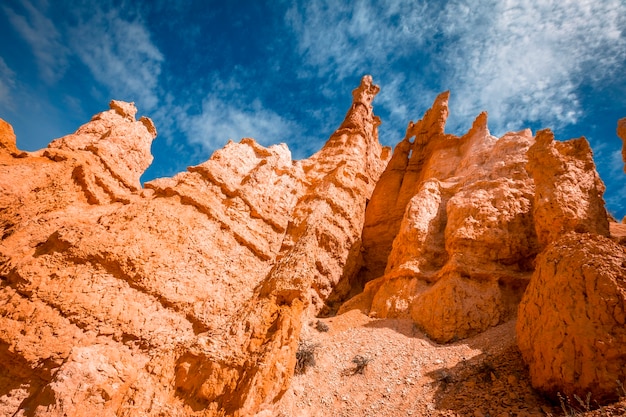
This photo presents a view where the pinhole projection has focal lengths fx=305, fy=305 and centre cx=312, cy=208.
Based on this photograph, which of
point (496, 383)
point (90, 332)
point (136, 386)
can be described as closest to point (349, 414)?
point (496, 383)

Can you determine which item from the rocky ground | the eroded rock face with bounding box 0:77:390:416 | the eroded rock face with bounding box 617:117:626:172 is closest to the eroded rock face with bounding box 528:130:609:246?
the eroded rock face with bounding box 617:117:626:172

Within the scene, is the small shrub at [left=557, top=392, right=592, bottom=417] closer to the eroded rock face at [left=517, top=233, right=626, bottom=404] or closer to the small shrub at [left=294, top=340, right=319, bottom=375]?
the eroded rock face at [left=517, top=233, right=626, bottom=404]

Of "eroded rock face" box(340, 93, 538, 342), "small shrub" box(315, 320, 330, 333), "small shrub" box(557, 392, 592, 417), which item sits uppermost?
"eroded rock face" box(340, 93, 538, 342)

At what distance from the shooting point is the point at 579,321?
5.94 m

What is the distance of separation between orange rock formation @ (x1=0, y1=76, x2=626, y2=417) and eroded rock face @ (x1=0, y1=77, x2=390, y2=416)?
43mm

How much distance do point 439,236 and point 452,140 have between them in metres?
9.55

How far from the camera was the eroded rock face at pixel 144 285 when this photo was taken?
23.5 ft

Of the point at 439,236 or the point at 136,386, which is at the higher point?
the point at 439,236

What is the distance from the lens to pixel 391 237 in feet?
62.8

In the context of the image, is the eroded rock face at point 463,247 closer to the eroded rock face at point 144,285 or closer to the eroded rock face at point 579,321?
the eroded rock face at point 579,321

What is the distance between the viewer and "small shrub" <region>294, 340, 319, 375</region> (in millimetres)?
9875

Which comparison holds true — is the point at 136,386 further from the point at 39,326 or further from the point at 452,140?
the point at 452,140

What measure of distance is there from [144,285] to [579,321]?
412 inches

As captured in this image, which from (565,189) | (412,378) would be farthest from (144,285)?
(565,189)
